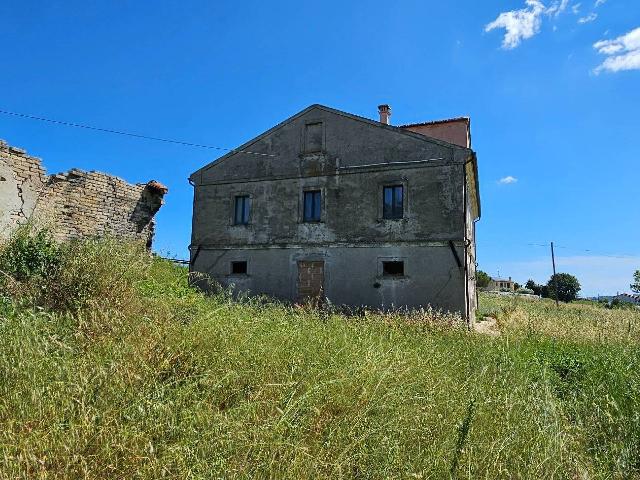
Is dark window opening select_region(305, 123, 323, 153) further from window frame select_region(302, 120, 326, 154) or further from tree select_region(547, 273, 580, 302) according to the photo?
tree select_region(547, 273, 580, 302)

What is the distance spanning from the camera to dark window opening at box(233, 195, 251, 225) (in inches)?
619

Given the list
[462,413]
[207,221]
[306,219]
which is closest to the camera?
[462,413]

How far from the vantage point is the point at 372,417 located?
3420mm

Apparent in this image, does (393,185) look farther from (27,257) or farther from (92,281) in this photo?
(27,257)

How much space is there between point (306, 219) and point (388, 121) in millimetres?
5892

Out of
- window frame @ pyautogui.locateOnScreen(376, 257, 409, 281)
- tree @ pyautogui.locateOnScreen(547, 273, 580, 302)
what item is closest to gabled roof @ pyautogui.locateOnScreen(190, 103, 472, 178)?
window frame @ pyautogui.locateOnScreen(376, 257, 409, 281)

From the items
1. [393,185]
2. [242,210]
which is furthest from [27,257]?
[393,185]

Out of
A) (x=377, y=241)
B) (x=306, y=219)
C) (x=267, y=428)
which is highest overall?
(x=306, y=219)

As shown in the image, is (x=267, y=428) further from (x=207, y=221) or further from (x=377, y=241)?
(x=207, y=221)

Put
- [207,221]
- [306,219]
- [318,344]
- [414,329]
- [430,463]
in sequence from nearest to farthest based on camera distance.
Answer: [430,463] → [318,344] → [414,329] → [306,219] → [207,221]

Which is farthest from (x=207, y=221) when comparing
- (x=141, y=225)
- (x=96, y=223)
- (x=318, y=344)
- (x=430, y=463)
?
(x=430, y=463)

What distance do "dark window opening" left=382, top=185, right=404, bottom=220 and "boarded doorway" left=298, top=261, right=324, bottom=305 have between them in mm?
3026

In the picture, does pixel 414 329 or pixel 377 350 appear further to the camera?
pixel 414 329

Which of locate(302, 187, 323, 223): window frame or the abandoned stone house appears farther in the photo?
locate(302, 187, 323, 223): window frame
